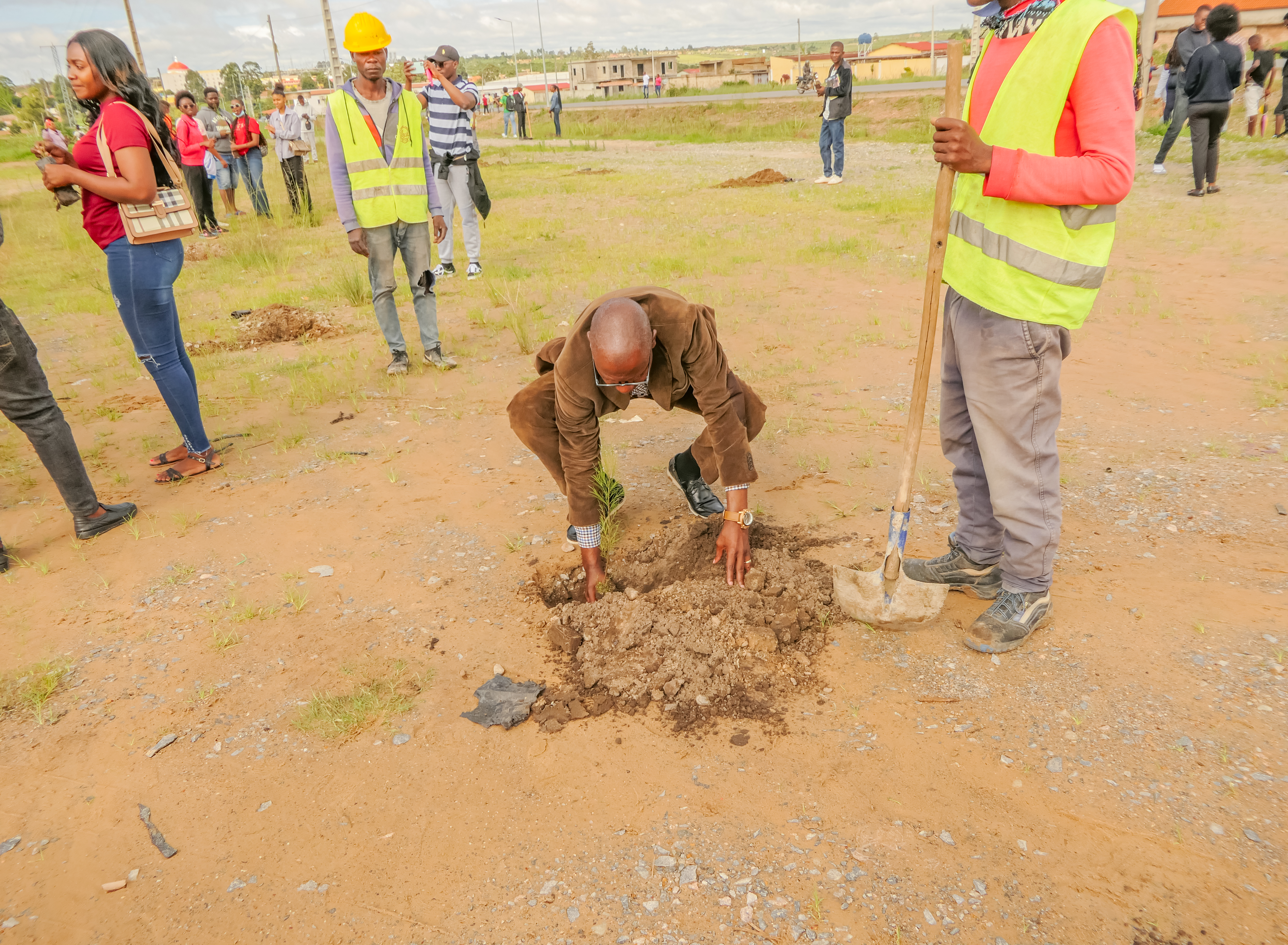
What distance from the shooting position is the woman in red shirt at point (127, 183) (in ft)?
11.0

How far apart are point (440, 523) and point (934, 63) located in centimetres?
3825

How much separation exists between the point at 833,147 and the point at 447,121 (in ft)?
24.1

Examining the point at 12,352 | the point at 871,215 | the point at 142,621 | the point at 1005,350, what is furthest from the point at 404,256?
the point at 871,215

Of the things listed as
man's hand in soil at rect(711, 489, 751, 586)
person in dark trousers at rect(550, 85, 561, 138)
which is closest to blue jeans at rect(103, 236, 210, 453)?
man's hand in soil at rect(711, 489, 751, 586)

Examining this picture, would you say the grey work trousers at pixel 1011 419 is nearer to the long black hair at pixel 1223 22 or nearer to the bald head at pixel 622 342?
the bald head at pixel 622 342

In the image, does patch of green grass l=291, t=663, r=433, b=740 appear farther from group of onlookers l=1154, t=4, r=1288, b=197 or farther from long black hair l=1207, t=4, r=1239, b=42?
long black hair l=1207, t=4, r=1239, b=42

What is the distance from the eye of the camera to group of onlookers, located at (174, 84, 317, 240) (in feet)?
31.8

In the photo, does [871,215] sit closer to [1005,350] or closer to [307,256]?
[307,256]

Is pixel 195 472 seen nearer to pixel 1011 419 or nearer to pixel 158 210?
pixel 158 210

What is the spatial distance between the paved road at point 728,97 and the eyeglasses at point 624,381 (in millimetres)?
23440

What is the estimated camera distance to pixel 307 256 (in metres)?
9.52

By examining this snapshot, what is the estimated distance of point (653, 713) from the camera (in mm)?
2506

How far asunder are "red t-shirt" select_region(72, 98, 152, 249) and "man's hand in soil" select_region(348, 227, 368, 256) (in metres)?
1.52

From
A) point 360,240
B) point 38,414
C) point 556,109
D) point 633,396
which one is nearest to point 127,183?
point 38,414
